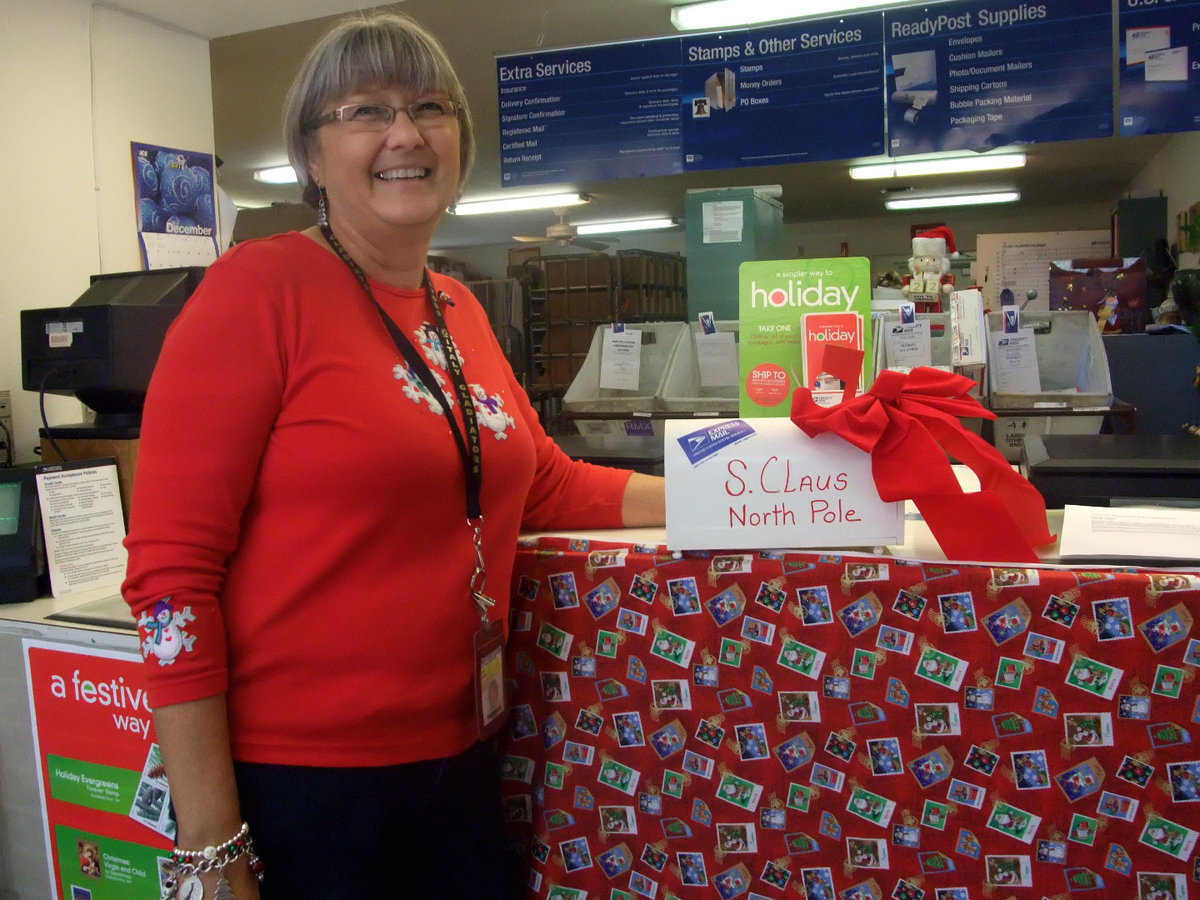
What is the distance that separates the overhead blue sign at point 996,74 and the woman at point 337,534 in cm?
442

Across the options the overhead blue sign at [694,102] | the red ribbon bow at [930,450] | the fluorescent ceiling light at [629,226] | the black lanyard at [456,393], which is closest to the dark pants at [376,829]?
the black lanyard at [456,393]

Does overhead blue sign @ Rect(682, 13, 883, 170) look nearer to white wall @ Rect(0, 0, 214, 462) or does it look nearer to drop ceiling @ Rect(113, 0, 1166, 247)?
drop ceiling @ Rect(113, 0, 1166, 247)

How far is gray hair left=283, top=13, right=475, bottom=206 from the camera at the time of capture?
1.21 metres

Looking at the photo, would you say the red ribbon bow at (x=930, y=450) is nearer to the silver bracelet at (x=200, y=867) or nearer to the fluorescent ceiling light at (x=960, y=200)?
the silver bracelet at (x=200, y=867)

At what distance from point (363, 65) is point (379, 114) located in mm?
64

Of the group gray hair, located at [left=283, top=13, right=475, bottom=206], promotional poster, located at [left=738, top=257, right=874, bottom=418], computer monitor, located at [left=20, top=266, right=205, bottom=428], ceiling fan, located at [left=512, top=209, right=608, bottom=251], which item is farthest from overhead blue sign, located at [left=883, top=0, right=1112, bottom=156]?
ceiling fan, located at [left=512, top=209, right=608, bottom=251]

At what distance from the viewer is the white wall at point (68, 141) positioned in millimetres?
2305

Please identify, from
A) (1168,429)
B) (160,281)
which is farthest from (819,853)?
(1168,429)

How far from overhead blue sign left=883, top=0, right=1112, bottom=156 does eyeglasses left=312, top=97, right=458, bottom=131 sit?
14.5 feet

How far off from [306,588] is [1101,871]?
984 millimetres

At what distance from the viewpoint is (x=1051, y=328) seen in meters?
4.29

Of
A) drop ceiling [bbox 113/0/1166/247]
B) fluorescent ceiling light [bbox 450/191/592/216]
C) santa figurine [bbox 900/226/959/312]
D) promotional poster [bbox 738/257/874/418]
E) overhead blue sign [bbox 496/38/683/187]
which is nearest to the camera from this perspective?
promotional poster [bbox 738/257/874/418]

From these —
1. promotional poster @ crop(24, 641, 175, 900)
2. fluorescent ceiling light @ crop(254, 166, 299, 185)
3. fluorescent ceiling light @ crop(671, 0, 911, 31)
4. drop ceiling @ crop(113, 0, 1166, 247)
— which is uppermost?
fluorescent ceiling light @ crop(254, 166, 299, 185)

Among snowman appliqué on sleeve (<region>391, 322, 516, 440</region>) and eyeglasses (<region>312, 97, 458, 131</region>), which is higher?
eyeglasses (<region>312, 97, 458, 131</region>)
